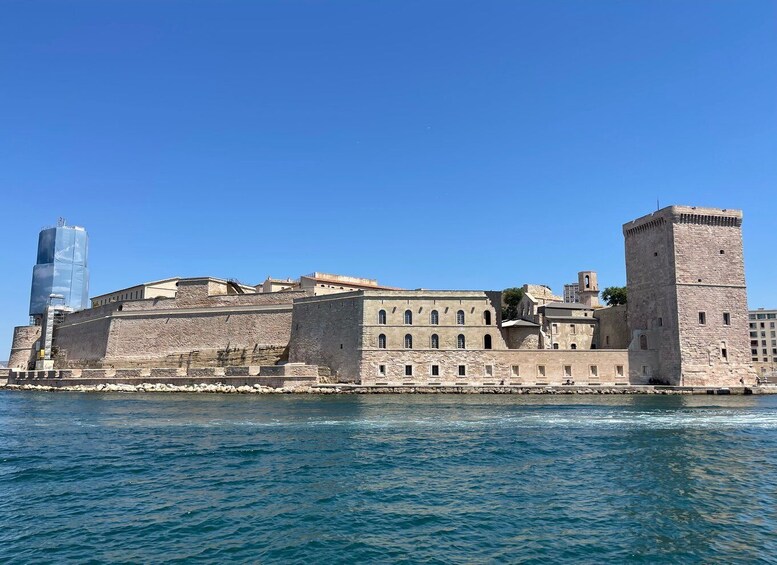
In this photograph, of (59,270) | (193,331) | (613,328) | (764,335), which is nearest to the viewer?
(613,328)

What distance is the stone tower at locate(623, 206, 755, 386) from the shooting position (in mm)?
32750

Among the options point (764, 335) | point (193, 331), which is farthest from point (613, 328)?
point (764, 335)

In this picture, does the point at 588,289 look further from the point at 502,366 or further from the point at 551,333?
the point at 502,366

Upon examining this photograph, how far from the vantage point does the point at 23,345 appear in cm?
5106

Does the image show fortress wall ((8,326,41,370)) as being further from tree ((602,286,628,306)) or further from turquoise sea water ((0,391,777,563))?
tree ((602,286,628,306))

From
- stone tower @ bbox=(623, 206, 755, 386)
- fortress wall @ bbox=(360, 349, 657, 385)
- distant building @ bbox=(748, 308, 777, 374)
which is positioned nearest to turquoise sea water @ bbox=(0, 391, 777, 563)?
fortress wall @ bbox=(360, 349, 657, 385)

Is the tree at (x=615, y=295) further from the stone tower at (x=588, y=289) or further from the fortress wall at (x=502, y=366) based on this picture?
the fortress wall at (x=502, y=366)

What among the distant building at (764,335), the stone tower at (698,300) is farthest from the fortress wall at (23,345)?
the distant building at (764,335)

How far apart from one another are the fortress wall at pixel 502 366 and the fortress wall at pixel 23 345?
33.5m

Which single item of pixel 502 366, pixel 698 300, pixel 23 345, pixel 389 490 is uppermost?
pixel 698 300

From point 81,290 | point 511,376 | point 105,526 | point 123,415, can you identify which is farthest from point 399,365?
point 81,290

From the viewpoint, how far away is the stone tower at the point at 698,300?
3275 centimetres

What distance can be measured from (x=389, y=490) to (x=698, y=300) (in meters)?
28.8

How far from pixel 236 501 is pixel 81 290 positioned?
55595mm
